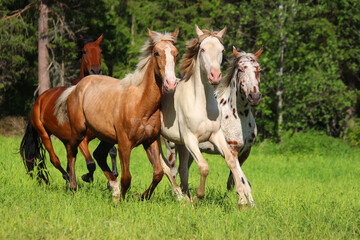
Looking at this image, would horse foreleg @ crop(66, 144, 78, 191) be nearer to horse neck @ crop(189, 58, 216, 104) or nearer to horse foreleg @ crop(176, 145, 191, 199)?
horse foreleg @ crop(176, 145, 191, 199)

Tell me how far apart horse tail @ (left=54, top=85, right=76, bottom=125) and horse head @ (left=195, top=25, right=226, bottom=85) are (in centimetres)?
263

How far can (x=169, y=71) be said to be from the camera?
607cm

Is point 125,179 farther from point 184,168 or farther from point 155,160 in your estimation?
point 184,168

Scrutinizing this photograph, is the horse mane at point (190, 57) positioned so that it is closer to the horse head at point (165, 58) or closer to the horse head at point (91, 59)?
the horse head at point (165, 58)

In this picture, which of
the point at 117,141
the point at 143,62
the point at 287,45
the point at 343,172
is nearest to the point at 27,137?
the point at 117,141

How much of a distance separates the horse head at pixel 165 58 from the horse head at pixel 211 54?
0.38 metres

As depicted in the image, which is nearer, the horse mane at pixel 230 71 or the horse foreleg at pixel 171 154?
the horse mane at pixel 230 71

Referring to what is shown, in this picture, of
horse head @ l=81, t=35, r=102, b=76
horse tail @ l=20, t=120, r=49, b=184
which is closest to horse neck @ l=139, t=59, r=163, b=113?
horse head @ l=81, t=35, r=102, b=76

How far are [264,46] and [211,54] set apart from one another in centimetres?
1499

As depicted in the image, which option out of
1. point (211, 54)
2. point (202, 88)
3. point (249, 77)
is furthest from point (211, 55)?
point (249, 77)

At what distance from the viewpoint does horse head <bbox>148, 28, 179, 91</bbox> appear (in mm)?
5973

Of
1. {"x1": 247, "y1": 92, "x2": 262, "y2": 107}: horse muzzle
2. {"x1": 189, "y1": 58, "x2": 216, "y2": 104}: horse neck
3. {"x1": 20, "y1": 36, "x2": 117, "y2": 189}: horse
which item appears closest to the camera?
{"x1": 189, "y1": 58, "x2": 216, "y2": 104}: horse neck

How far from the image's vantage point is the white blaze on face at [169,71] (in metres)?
5.93

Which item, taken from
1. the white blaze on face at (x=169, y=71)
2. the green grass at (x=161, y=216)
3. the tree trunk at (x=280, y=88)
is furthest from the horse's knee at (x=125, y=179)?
the tree trunk at (x=280, y=88)
